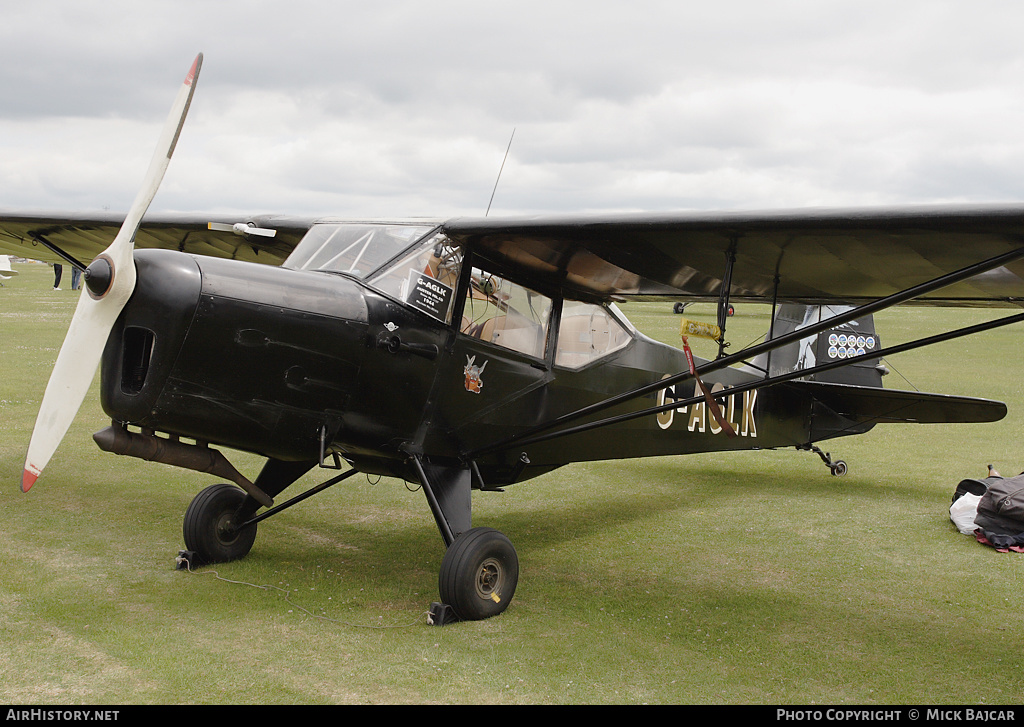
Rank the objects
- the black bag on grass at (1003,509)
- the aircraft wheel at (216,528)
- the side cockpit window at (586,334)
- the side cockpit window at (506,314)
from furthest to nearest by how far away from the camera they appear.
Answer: the black bag on grass at (1003,509)
the side cockpit window at (586,334)
the aircraft wheel at (216,528)
the side cockpit window at (506,314)

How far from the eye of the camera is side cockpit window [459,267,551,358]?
239 inches

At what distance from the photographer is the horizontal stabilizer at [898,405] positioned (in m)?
8.23

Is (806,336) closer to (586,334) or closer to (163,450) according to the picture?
(586,334)

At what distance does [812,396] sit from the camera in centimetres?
949

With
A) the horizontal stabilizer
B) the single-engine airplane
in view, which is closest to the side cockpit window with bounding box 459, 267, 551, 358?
the single-engine airplane

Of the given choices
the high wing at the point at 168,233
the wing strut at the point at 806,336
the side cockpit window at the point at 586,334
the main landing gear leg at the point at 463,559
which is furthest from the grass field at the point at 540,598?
the high wing at the point at 168,233

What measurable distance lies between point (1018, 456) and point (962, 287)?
704 centimetres

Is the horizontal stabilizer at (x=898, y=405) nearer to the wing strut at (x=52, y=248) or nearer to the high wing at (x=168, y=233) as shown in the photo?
the high wing at (x=168, y=233)

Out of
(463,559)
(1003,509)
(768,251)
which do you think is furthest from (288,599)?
(1003,509)

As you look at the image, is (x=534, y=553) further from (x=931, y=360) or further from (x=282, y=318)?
(x=931, y=360)

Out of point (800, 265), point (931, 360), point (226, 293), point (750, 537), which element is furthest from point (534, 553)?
point (931, 360)

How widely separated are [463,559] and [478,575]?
18 cm

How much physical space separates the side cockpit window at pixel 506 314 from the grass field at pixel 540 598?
6.05 ft

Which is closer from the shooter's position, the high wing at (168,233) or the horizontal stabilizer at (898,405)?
the high wing at (168,233)
